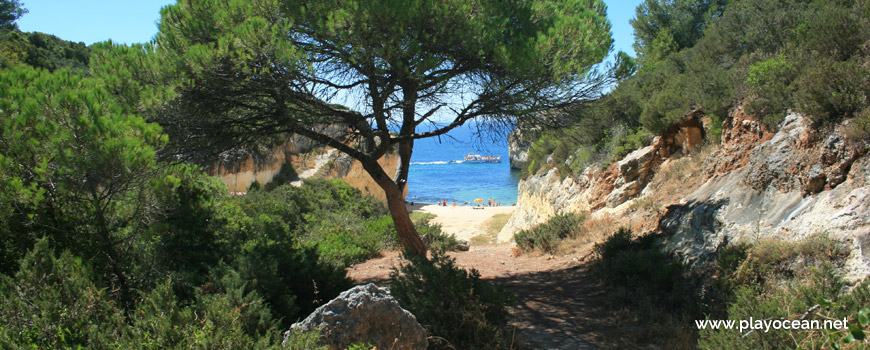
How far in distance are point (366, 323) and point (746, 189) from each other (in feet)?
17.7

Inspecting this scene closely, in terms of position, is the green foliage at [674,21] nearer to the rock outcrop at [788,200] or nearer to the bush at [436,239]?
the bush at [436,239]

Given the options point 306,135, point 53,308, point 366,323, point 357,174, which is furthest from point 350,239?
point 357,174

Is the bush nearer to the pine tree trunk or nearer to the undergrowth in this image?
the pine tree trunk

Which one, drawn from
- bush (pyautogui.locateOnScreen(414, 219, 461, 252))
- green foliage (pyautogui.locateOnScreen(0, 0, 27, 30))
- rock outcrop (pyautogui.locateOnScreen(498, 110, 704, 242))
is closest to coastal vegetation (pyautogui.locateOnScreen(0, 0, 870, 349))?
rock outcrop (pyautogui.locateOnScreen(498, 110, 704, 242))

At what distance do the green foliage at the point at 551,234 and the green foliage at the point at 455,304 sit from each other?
17.8ft

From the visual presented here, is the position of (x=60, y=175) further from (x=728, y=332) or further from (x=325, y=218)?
(x=325, y=218)

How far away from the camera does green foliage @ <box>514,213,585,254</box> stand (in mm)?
10008

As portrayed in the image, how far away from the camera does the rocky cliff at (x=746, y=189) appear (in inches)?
179

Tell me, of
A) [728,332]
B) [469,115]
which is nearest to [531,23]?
[469,115]

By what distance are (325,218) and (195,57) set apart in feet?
29.2

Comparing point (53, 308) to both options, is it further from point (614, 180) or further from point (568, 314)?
point (614, 180)

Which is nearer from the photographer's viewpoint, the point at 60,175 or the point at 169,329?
the point at 169,329

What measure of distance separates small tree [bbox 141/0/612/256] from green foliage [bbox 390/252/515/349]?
2781 mm

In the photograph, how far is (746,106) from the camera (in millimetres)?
7289
